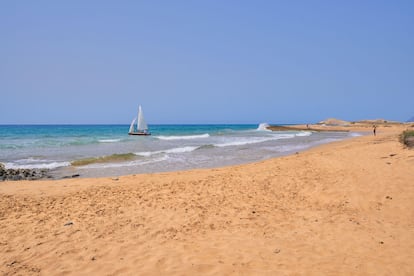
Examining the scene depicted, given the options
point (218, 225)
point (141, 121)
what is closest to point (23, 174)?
point (218, 225)

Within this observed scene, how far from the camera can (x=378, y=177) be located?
980 cm

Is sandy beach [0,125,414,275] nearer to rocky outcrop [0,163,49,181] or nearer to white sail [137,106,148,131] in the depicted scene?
rocky outcrop [0,163,49,181]

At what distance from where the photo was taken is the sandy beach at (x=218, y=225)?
15.7 feet

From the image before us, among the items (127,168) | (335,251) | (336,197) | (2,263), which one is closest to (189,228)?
(335,251)

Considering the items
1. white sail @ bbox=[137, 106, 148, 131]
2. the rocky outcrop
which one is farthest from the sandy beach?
white sail @ bbox=[137, 106, 148, 131]

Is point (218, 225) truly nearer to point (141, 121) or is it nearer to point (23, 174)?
point (23, 174)

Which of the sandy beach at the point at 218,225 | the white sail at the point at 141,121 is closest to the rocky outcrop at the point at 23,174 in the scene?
the sandy beach at the point at 218,225

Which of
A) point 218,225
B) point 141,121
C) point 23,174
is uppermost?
point 141,121

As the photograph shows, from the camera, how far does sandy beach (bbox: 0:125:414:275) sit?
188 inches

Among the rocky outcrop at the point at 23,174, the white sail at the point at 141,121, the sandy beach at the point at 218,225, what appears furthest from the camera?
the white sail at the point at 141,121

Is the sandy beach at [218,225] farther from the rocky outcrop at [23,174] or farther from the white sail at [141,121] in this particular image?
the white sail at [141,121]

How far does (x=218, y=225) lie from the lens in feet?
21.6

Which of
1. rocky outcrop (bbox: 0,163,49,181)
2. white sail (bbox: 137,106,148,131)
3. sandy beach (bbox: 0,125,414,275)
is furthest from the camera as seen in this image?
white sail (bbox: 137,106,148,131)

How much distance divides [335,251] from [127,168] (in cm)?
1260
